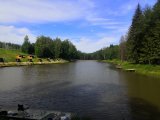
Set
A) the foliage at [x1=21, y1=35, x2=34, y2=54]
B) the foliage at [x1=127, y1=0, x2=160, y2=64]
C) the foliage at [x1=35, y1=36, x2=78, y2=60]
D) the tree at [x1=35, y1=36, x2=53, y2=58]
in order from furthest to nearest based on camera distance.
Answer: the foliage at [x1=21, y1=35, x2=34, y2=54] → the foliage at [x1=35, y1=36, x2=78, y2=60] → the tree at [x1=35, y1=36, x2=53, y2=58] → the foliage at [x1=127, y1=0, x2=160, y2=64]

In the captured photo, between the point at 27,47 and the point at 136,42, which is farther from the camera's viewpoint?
the point at 27,47

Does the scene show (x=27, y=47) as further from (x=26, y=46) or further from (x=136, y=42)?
(x=136, y=42)

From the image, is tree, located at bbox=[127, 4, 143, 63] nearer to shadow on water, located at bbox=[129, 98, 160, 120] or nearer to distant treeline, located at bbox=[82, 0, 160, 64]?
distant treeline, located at bbox=[82, 0, 160, 64]

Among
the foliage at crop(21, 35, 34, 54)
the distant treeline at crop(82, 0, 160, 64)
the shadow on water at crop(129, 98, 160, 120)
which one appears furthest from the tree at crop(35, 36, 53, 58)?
the shadow on water at crop(129, 98, 160, 120)

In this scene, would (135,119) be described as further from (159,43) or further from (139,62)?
(139,62)

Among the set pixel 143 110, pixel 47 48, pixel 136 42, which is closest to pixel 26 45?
pixel 47 48

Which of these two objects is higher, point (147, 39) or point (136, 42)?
point (147, 39)

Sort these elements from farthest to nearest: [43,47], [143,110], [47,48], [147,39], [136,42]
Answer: [47,48]
[43,47]
[136,42]
[147,39]
[143,110]

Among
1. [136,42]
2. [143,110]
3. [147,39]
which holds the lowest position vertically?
[143,110]

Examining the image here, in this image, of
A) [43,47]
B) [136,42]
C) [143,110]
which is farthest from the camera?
[43,47]

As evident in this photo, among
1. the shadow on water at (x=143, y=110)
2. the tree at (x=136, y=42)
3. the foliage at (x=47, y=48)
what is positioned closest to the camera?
the shadow on water at (x=143, y=110)

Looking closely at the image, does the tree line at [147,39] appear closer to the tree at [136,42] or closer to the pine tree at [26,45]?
the tree at [136,42]

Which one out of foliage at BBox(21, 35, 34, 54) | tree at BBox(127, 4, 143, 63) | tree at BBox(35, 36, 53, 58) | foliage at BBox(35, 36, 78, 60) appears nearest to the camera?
tree at BBox(127, 4, 143, 63)

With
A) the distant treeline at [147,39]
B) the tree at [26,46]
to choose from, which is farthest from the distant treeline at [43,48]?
the distant treeline at [147,39]
